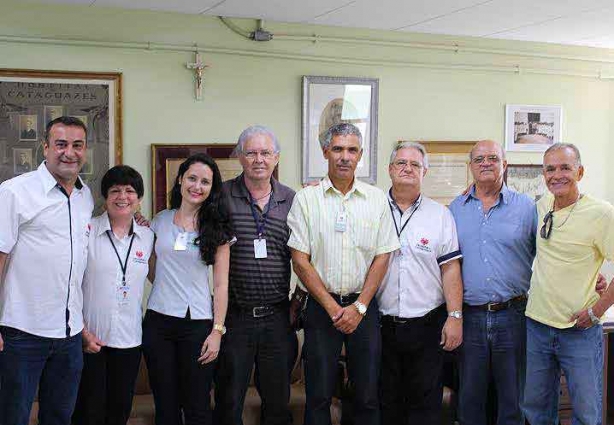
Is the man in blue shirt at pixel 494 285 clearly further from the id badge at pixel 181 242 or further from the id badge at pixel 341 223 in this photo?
the id badge at pixel 181 242

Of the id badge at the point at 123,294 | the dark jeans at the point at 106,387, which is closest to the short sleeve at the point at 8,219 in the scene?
the id badge at the point at 123,294

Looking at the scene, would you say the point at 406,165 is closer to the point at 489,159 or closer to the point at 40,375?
the point at 489,159

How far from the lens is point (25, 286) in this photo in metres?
2.76

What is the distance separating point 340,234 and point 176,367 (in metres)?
0.96

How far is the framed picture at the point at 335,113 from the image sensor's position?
15.7 feet

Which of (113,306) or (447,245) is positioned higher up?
(447,245)

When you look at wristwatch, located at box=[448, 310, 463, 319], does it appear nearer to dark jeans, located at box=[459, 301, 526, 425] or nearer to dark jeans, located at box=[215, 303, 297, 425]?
dark jeans, located at box=[459, 301, 526, 425]

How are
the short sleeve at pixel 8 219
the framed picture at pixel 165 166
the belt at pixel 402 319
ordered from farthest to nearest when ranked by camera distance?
the framed picture at pixel 165 166
the belt at pixel 402 319
the short sleeve at pixel 8 219

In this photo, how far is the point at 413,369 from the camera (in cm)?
332

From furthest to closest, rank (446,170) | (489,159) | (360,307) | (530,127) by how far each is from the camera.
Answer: (530,127) < (446,170) < (489,159) < (360,307)

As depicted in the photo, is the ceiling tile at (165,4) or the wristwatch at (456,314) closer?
the wristwatch at (456,314)

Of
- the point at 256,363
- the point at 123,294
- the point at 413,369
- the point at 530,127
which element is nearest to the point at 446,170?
the point at 530,127

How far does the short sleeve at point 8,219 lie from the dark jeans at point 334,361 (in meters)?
1.31

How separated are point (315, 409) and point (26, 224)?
150 centimetres
